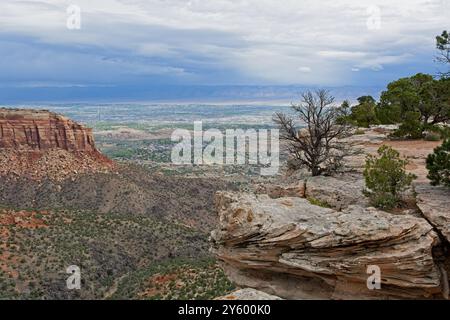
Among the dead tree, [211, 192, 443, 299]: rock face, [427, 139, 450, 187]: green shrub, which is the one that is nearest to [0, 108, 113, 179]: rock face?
the dead tree

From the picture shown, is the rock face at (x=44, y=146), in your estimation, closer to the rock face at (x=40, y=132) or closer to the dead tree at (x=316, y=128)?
the rock face at (x=40, y=132)

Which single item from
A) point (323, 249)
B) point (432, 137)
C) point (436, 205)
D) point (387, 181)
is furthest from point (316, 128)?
point (432, 137)

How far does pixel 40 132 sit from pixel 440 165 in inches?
3546

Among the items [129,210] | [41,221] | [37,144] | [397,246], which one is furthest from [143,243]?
[37,144]

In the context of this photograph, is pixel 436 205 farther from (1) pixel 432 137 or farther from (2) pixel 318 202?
(1) pixel 432 137

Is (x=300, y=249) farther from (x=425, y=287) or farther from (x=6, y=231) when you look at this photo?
(x=6, y=231)

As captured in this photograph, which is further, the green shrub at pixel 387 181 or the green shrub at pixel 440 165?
the green shrub at pixel 440 165

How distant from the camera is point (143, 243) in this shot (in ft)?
178

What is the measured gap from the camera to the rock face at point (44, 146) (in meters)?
85.8

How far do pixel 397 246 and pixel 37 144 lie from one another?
297 ft

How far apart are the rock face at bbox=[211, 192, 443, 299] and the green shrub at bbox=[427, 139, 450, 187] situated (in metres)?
3.66

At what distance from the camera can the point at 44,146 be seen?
94.7m

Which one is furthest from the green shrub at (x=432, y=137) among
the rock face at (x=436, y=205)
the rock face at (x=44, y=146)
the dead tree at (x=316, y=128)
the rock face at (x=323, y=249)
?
the rock face at (x=44, y=146)

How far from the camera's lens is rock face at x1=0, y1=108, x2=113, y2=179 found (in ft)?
282
